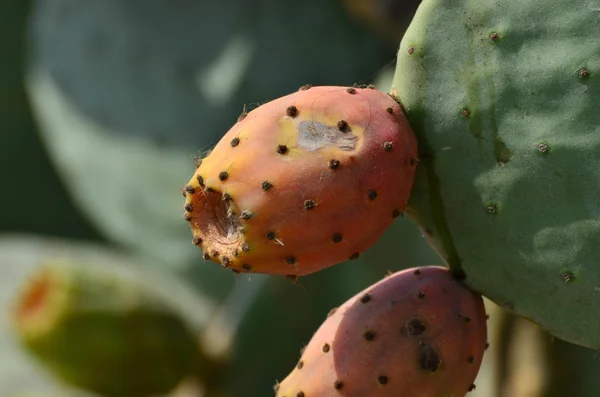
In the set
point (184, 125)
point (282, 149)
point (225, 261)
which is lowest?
point (184, 125)

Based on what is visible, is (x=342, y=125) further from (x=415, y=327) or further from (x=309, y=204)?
(x=415, y=327)

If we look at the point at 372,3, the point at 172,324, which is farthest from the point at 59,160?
the point at 372,3

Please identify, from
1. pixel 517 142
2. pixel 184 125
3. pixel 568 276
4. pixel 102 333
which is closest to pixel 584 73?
pixel 517 142

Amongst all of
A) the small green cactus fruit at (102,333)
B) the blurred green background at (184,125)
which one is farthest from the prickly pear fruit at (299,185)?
the small green cactus fruit at (102,333)

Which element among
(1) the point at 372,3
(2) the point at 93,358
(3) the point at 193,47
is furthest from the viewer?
(3) the point at 193,47

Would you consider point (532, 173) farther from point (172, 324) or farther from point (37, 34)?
point (37, 34)

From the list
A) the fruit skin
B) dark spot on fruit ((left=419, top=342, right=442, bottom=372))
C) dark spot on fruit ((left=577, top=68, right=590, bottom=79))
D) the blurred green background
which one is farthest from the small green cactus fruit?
dark spot on fruit ((left=577, top=68, right=590, bottom=79))
